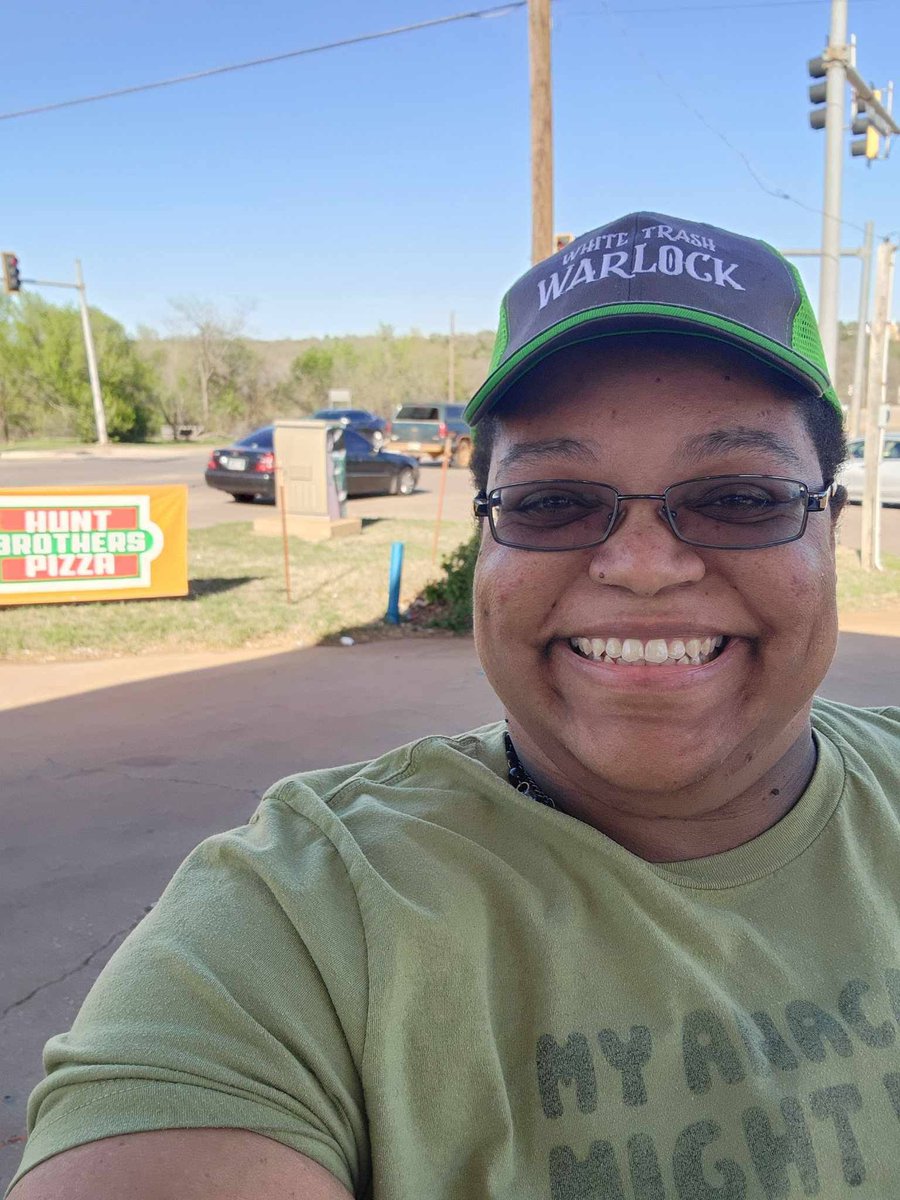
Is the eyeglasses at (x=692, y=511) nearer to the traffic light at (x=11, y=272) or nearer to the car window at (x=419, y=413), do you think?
the traffic light at (x=11, y=272)

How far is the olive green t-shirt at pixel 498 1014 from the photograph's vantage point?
968 mm

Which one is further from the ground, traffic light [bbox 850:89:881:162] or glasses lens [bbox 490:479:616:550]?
traffic light [bbox 850:89:881:162]

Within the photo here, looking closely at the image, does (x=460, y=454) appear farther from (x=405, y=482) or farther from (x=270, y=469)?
(x=270, y=469)

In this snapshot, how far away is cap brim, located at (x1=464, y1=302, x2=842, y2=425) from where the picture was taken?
1.27 meters

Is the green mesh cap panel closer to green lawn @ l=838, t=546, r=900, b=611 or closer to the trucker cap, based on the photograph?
the trucker cap

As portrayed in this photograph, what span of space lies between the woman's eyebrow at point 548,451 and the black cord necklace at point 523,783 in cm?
43

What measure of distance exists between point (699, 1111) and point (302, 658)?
22.1ft

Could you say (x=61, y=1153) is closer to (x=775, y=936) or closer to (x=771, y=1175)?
(x=771, y=1175)

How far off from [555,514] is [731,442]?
0.82 feet

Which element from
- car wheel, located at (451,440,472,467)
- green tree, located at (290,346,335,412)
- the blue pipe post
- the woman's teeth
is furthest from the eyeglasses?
green tree, located at (290,346,335,412)

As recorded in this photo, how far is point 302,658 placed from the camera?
25.2ft

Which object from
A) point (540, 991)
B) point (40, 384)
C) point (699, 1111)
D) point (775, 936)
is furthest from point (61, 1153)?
point (40, 384)

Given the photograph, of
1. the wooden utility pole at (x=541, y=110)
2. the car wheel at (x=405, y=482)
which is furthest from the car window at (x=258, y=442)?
the wooden utility pole at (x=541, y=110)

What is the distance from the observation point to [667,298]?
1282 mm
